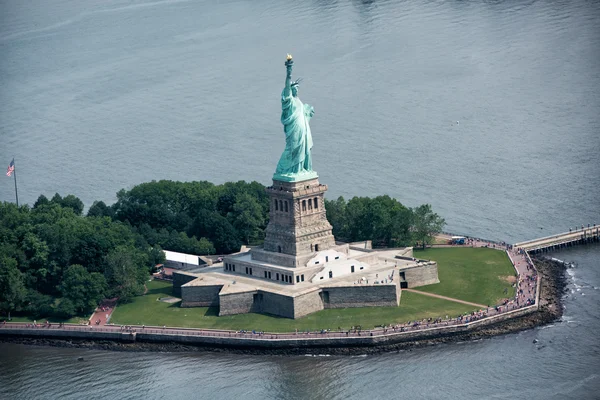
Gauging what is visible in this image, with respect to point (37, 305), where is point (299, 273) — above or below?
above

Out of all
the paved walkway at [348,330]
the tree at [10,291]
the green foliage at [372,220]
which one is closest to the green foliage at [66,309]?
the paved walkway at [348,330]

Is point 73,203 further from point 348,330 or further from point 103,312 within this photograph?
point 348,330

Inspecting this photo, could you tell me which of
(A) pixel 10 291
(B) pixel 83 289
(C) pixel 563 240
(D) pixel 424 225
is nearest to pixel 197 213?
(B) pixel 83 289

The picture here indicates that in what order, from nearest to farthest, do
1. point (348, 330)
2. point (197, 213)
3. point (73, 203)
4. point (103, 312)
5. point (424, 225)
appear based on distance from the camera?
1. point (348, 330)
2. point (103, 312)
3. point (424, 225)
4. point (197, 213)
5. point (73, 203)

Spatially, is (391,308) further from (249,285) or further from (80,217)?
(80,217)

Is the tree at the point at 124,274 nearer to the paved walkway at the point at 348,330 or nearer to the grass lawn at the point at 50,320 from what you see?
the paved walkway at the point at 348,330
